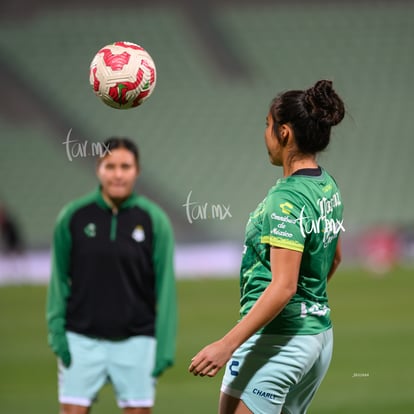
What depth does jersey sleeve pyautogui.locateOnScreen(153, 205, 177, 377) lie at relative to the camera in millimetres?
4211

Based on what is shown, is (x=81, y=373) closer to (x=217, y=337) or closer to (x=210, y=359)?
(x=210, y=359)

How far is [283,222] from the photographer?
2.78m

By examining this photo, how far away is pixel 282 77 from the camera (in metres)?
20.8

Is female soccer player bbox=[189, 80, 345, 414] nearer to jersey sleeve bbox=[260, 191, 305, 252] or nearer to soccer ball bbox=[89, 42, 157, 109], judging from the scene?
jersey sleeve bbox=[260, 191, 305, 252]

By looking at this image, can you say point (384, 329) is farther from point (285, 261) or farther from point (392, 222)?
point (392, 222)

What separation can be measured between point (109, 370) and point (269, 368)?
4.86 feet

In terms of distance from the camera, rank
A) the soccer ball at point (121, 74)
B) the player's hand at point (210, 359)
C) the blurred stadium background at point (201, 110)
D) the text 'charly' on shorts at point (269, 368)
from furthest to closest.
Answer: the blurred stadium background at point (201, 110) → the soccer ball at point (121, 74) → the text 'charly' on shorts at point (269, 368) → the player's hand at point (210, 359)

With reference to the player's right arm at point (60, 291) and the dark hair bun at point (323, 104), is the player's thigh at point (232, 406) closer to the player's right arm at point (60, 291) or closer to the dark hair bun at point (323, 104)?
the dark hair bun at point (323, 104)

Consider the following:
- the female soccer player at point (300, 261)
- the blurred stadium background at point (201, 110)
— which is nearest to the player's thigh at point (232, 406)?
the female soccer player at point (300, 261)

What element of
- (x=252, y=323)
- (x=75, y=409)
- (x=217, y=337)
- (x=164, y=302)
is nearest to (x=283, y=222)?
(x=252, y=323)

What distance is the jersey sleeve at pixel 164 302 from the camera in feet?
13.8

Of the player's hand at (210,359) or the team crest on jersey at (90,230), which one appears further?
the team crest on jersey at (90,230)

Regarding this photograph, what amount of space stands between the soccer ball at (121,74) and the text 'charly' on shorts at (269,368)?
1.13 m

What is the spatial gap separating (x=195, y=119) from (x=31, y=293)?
611 centimetres
